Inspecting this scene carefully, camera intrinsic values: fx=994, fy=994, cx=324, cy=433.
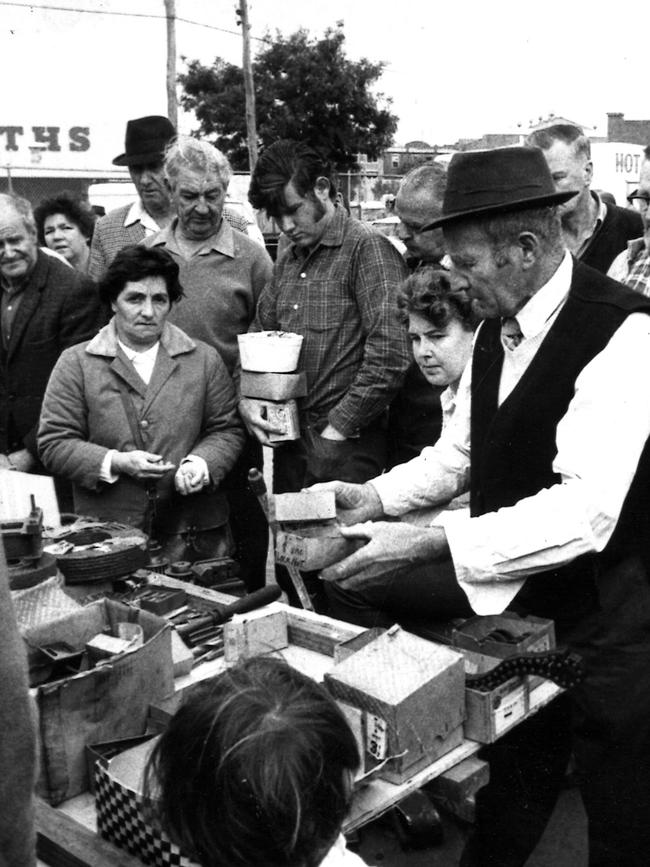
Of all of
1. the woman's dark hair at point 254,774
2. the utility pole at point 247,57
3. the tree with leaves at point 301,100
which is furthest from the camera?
the tree with leaves at point 301,100

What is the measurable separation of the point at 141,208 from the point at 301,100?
33.0m

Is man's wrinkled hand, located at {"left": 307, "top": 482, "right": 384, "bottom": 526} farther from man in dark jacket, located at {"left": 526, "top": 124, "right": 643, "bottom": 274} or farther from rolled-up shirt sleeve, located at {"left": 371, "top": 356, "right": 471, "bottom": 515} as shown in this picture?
man in dark jacket, located at {"left": 526, "top": 124, "right": 643, "bottom": 274}

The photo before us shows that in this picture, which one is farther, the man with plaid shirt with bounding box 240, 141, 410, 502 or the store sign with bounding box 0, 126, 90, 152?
the store sign with bounding box 0, 126, 90, 152

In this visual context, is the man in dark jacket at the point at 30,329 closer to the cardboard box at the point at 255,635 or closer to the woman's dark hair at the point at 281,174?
the woman's dark hair at the point at 281,174

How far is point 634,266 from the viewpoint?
3711mm

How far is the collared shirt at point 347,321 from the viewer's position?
Result: 375 cm

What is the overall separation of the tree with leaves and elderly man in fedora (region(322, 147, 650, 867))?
111 ft

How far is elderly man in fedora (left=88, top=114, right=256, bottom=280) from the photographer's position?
4.55 metres

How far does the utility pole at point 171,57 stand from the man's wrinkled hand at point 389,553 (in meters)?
23.0

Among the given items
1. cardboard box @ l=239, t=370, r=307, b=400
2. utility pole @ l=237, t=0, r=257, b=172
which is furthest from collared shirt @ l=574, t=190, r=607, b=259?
utility pole @ l=237, t=0, r=257, b=172

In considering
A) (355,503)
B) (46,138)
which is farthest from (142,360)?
(46,138)

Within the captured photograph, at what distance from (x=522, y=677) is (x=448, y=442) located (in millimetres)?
762

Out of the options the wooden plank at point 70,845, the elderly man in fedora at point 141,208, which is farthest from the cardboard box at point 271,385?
the wooden plank at point 70,845

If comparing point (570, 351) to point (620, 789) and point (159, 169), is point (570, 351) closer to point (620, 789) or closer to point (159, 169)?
point (620, 789)
